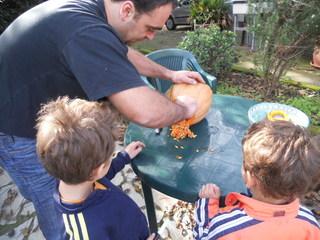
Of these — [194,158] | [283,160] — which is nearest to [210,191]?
[194,158]

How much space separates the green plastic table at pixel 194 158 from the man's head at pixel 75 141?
49 cm

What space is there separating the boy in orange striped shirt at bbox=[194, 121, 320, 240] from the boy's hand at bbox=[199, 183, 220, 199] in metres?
0.24

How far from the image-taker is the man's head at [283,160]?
46.0 inches

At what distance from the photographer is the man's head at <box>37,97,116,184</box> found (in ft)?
4.03

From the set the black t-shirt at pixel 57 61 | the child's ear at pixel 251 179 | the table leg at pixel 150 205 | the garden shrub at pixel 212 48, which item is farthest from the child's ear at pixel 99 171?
the garden shrub at pixel 212 48

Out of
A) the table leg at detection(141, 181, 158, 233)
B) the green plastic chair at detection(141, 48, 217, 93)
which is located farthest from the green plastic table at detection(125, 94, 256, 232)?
the green plastic chair at detection(141, 48, 217, 93)

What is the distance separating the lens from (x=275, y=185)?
120 centimetres

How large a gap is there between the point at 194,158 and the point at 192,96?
431 millimetres

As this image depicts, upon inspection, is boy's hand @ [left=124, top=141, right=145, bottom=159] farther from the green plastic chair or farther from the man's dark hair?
the green plastic chair

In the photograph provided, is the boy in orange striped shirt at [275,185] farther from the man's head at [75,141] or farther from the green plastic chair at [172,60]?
the green plastic chair at [172,60]

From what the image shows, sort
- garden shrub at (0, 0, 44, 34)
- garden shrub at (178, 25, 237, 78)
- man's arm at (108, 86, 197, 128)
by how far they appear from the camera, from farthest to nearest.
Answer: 1. garden shrub at (178, 25, 237, 78)
2. garden shrub at (0, 0, 44, 34)
3. man's arm at (108, 86, 197, 128)

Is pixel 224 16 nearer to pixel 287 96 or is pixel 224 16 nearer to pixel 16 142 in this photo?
pixel 287 96

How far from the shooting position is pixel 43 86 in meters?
1.55

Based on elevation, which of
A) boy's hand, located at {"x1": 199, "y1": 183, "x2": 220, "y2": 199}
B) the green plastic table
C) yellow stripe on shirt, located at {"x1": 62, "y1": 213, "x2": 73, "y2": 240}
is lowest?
the green plastic table
